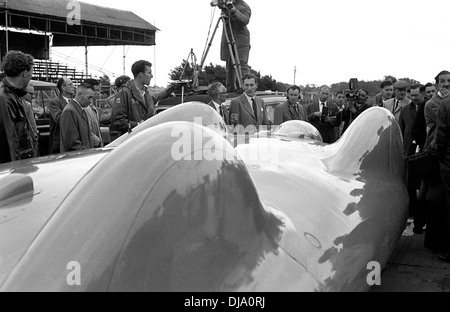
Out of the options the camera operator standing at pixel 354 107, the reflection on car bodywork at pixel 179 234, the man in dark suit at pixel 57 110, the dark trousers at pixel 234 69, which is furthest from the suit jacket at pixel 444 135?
the dark trousers at pixel 234 69

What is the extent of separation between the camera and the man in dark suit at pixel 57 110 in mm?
5859

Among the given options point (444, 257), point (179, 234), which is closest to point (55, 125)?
point (444, 257)

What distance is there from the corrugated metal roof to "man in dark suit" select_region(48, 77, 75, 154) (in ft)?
56.1

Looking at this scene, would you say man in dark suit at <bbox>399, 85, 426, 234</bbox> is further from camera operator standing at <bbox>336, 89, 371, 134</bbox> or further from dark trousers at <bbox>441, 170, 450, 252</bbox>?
camera operator standing at <bbox>336, 89, 371, 134</bbox>

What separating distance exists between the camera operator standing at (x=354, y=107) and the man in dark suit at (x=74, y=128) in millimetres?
4333

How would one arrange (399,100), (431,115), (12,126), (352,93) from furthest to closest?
(352,93) < (399,100) < (431,115) < (12,126)

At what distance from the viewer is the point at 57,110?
20.5 ft

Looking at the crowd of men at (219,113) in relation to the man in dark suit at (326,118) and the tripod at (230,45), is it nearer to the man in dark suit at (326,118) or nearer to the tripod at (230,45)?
the man in dark suit at (326,118)

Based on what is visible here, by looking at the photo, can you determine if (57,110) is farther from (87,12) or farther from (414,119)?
(87,12)

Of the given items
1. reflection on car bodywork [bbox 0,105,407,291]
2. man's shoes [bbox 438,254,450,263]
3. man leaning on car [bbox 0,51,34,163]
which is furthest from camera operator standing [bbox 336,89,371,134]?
reflection on car bodywork [bbox 0,105,407,291]

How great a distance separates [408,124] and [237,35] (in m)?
3.97

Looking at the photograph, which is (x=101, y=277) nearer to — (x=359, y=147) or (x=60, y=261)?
(x=60, y=261)

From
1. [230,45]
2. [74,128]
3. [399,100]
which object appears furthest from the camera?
[230,45]
